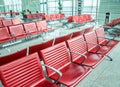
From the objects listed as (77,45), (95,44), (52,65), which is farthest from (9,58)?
(95,44)

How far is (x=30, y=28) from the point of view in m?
5.09

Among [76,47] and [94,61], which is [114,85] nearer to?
[94,61]

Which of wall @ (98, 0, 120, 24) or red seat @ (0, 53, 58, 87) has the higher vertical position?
wall @ (98, 0, 120, 24)

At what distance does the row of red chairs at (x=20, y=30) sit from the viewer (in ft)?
14.0

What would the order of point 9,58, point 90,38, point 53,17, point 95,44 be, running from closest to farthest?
point 9,58, point 95,44, point 90,38, point 53,17

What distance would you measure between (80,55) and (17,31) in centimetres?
279

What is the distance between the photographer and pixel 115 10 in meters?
10.4

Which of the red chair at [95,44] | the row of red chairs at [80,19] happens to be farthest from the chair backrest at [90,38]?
the row of red chairs at [80,19]

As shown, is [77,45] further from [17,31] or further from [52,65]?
[17,31]

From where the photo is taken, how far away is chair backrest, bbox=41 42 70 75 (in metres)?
1.93

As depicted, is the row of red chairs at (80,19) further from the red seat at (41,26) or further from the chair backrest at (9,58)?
the chair backrest at (9,58)

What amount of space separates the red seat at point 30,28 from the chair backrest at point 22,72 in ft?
10.7

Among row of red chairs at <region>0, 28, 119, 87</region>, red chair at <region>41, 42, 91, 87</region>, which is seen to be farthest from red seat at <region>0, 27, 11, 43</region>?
red chair at <region>41, 42, 91, 87</region>

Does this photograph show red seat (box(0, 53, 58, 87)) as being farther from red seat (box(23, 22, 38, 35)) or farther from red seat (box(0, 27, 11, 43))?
red seat (box(23, 22, 38, 35))
